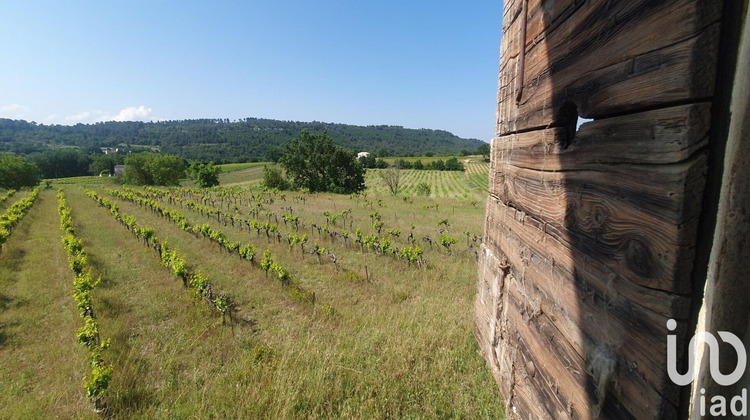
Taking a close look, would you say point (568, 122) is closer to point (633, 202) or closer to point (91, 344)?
point (633, 202)

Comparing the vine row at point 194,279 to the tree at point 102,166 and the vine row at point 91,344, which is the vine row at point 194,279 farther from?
the tree at point 102,166

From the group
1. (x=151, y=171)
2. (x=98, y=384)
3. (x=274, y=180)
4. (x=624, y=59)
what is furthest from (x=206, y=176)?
(x=624, y=59)

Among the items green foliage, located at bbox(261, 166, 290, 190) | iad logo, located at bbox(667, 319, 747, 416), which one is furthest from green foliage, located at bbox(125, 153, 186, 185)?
iad logo, located at bbox(667, 319, 747, 416)

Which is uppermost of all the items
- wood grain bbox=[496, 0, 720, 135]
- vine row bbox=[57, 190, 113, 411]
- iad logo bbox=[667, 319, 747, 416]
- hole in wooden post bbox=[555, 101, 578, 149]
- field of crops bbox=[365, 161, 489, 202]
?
wood grain bbox=[496, 0, 720, 135]

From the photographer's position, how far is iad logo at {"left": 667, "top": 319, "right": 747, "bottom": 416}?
953mm

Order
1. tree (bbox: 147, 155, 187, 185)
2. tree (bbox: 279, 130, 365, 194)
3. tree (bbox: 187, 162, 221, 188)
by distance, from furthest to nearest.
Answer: tree (bbox: 147, 155, 187, 185)
tree (bbox: 187, 162, 221, 188)
tree (bbox: 279, 130, 365, 194)

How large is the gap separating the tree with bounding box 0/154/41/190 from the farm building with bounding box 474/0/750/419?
7658 centimetres

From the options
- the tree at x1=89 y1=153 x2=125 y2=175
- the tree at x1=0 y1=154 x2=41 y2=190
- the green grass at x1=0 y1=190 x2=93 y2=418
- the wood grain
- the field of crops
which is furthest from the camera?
the tree at x1=89 y1=153 x2=125 y2=175

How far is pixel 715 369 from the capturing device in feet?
3.28

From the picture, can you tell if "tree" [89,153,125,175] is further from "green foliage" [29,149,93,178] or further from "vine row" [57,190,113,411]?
"vine row" [57,190,113,411]

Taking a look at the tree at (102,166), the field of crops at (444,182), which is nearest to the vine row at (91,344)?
the field of crops at (444,182)

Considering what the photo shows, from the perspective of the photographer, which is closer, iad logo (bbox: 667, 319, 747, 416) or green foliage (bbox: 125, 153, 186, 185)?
iad logo (bbox: 667, 319, 747, 416)

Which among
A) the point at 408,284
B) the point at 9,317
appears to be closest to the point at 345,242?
the point at 408,284

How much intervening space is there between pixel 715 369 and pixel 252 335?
7.27m
